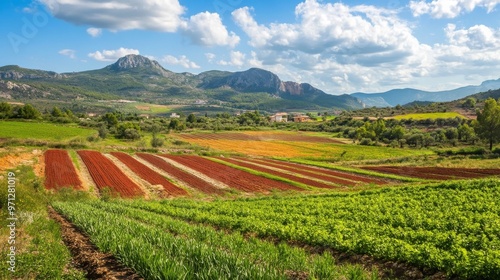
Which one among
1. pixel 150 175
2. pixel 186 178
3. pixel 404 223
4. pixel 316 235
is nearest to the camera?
pixel 316 235

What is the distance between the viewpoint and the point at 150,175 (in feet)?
158

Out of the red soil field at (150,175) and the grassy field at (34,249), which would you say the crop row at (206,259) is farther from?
the red soil field at (150,175)

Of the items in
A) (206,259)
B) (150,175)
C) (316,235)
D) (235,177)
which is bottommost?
(235,177)

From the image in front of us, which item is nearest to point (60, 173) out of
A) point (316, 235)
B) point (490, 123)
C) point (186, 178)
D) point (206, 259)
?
point (186, 178)

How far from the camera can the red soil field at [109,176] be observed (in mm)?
38656

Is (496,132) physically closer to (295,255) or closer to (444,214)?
(444,214)

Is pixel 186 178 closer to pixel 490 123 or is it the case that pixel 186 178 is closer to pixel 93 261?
pixel 93 261

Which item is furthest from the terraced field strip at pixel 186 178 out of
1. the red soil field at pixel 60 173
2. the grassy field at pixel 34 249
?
the grassy field at pixel 34 249

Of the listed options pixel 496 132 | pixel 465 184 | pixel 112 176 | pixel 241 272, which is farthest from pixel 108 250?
pixel 496 132

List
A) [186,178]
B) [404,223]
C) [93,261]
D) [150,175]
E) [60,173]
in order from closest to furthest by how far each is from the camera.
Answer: [93,261], [404,223], [60,173], [186,178], [150,175]

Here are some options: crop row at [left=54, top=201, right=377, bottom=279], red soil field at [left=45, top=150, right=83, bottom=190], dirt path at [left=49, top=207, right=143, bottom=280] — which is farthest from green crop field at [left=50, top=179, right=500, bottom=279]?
red soil field at [left=45, top=150, right=83, bottom=190]

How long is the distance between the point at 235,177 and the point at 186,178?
285 inches

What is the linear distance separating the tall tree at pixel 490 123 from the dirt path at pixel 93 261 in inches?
3528

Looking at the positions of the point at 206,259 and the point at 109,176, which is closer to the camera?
the point at 206,259
